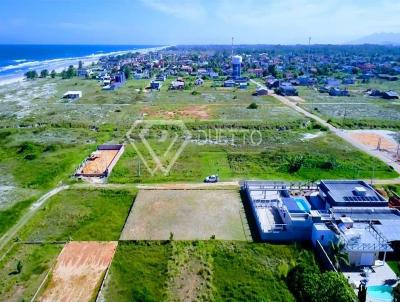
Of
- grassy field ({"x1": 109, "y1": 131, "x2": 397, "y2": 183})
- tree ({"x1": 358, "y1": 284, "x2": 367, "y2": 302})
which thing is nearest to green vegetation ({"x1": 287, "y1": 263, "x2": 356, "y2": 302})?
tree ({"x1": 358, "y1": 284, "x2": 367, "y2": 302})

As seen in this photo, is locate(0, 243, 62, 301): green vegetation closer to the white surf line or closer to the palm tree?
the white surf line

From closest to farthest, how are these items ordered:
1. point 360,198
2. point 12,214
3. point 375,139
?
point 360,198 < point 12,214 < point 375,139

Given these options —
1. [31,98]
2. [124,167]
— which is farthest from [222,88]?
[124,167]

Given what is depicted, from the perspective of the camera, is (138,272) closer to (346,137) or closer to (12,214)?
(12,214)

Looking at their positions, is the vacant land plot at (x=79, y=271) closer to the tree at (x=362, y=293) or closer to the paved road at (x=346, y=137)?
the tree at (x=362, y=293)

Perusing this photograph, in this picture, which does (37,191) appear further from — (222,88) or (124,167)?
(222,88)

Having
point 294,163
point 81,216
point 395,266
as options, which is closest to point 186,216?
point 81,216
